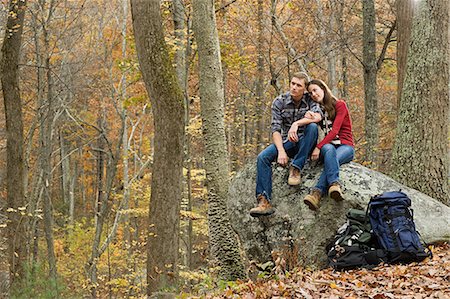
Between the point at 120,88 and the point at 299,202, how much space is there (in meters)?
12.1

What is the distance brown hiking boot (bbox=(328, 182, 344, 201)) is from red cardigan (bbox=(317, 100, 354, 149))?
0.62 metres

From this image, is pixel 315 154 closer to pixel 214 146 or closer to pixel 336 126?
pixel 336 126

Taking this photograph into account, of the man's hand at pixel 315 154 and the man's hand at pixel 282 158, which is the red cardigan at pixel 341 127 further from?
the man's hand at pixel 282 158

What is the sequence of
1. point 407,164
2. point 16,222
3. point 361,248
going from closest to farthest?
point 361,248 → point 407,164 → point 16,222

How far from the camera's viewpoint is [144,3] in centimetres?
673

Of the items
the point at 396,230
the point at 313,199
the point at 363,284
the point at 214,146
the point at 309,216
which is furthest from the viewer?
the point at 214,146

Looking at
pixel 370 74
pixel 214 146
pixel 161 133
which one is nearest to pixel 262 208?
pixel 161 133

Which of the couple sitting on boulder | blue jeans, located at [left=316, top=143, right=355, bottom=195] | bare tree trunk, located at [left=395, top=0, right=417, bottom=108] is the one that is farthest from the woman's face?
bare tree trunk, located at [left=395, top=0, right=417, bottom=108]

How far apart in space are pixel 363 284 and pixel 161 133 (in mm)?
3216

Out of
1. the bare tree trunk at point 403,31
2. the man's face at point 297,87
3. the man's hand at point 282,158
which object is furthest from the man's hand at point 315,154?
the bare tree trunk at point 403,31

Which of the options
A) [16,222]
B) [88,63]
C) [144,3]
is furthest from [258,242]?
[88,63]

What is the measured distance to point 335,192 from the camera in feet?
20.1

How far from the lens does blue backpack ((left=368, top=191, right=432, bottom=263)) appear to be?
217 inches

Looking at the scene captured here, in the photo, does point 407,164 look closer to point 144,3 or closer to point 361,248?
point 361,248
